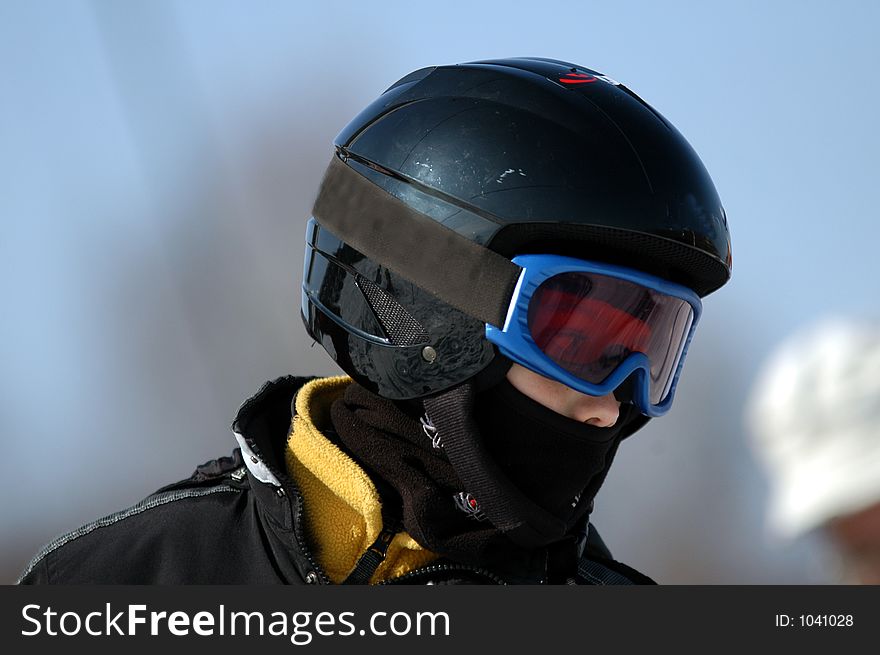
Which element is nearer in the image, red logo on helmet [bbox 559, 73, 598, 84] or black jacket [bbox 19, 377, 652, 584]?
black jacket [bbox 19, 377, 652, 584]

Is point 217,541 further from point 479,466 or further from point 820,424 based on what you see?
point 820,424

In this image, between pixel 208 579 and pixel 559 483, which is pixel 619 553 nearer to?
pixel 559 483

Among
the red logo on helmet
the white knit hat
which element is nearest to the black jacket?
the red logo on helmet

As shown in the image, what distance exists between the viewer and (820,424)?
11.8ft

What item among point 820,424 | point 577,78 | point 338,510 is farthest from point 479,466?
point 820,424

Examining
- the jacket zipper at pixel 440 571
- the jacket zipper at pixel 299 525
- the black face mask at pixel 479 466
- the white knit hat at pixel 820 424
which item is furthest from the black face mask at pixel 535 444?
the white knit hat at pixel 820 424

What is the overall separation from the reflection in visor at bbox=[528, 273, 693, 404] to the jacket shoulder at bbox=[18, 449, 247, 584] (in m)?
0.65

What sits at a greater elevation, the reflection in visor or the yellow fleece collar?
the reflection in visor

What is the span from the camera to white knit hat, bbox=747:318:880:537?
11.7 ft

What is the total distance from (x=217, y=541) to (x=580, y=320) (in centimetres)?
73

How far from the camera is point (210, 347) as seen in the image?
3812mm

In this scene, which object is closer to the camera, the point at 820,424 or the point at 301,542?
the point at 301,542

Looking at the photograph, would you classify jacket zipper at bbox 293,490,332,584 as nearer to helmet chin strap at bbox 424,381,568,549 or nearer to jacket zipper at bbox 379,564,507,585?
jacket zipper at bbox 379,564,507,585

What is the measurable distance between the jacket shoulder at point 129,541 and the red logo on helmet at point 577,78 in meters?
1.00
